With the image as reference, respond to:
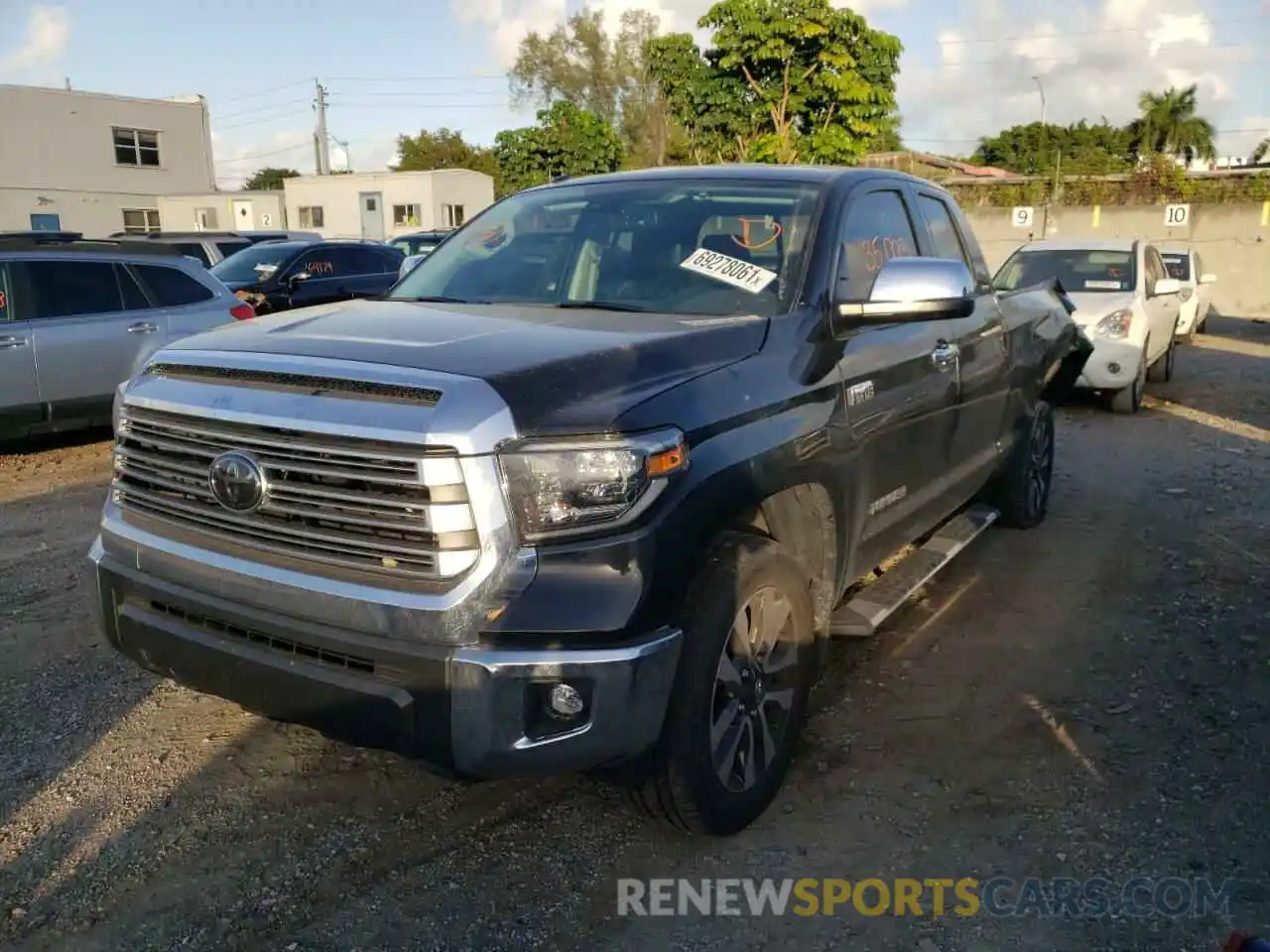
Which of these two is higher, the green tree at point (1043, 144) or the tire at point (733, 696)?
the green tree at point (1043, 144)

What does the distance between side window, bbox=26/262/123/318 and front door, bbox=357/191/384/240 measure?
99.4 ft

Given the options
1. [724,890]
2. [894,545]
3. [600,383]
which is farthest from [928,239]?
[724,890]

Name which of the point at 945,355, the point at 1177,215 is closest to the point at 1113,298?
the point at 945,355

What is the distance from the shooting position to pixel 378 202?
3797 centimetres

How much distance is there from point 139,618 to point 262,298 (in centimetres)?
1093

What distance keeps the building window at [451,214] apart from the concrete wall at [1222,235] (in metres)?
20.6

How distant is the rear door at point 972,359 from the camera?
4.76 m

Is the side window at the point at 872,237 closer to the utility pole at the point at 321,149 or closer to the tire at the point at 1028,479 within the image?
the tire at the point at 1028,479

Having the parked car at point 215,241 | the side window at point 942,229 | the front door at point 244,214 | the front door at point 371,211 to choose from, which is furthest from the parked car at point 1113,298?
the front door at point 244,214

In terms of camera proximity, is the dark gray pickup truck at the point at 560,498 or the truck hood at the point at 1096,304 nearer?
the dark gray pickup truck at the point at 560,498

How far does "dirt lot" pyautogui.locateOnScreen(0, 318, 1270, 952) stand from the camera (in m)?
2.83

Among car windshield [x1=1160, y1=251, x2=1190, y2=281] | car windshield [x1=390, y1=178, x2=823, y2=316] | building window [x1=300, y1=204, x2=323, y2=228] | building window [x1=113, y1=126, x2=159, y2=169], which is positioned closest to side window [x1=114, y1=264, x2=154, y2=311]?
car windshield [x1=390, y1=178, x2=823, y2=316]

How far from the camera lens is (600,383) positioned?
2.77 m

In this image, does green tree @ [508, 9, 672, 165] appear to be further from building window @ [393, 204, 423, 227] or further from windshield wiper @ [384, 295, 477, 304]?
windshield wiper @ [384, 295, 477, 304]
